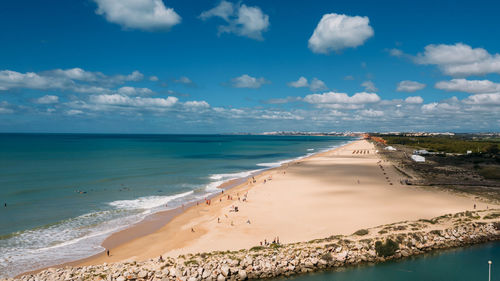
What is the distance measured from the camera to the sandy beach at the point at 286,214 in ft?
78.5

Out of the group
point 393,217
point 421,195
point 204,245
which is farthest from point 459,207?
point 204,245

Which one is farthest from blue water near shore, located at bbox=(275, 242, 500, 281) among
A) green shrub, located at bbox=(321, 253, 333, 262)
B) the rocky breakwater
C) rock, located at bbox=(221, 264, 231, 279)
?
rock, located at bbox=(221, 264, 231, 279)

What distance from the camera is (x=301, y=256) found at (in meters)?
20.1

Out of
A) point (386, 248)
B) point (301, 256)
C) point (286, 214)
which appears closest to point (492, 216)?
point (386, 248)

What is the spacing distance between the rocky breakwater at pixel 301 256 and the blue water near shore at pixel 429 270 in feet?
2.03

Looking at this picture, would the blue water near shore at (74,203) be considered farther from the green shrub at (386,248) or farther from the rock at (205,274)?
the green shrub at (386,248)

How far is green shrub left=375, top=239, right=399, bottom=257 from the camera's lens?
836 inches

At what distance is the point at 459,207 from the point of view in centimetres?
3284

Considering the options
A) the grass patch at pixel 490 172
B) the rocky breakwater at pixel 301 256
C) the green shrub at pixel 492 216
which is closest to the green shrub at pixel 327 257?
the rocky breakwater at pixel 301 256

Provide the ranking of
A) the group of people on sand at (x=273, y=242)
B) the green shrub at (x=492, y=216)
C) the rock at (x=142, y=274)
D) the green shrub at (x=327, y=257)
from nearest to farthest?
the rock at (x=142, y=274), the green shrub at (x=327, y=257), the group of people on sand at (x=273, y=242), the green shrub at (x=492, y=216)

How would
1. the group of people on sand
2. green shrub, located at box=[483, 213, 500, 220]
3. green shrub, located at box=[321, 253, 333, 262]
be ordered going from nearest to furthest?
green shrub, located at box=[321, 253, 333, 262] → the group of people on sand → green shrub, located at box=[483, 213, 500, 220]

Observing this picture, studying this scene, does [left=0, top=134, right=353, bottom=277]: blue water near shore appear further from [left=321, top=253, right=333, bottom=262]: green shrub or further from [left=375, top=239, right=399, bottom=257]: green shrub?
[left=375, top=239, right=399, bottom=257]: green shrub

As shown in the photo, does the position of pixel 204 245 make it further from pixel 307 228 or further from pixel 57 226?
pixel 57 226

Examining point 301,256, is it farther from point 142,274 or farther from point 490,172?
point 490,172
